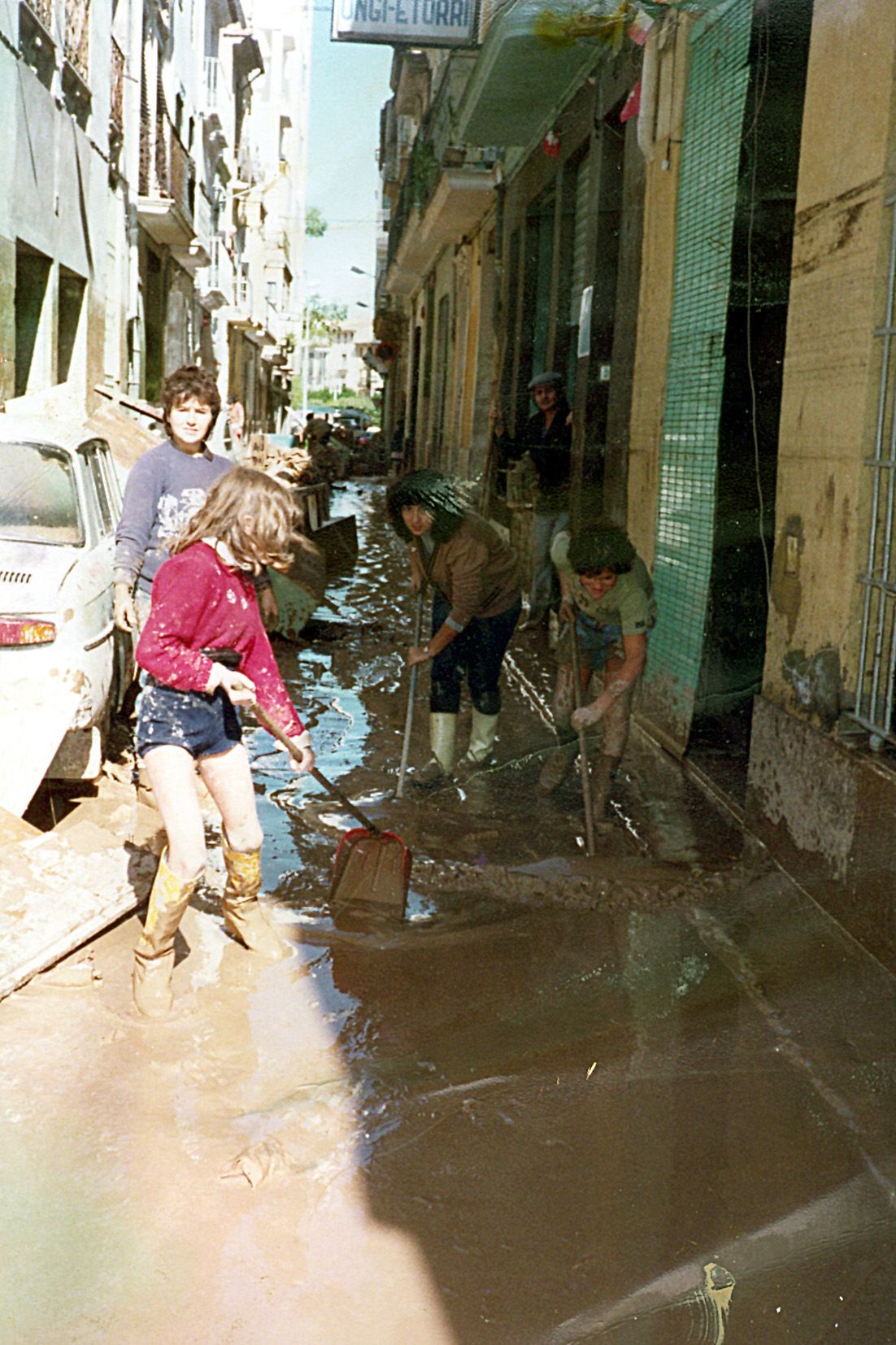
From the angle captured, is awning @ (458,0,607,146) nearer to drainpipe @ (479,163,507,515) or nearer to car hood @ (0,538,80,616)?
drainpipe @ (479,163,507,515)

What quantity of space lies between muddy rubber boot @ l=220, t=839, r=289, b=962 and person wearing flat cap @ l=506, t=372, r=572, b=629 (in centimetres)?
619

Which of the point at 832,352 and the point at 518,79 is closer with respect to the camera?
the point at 832,352

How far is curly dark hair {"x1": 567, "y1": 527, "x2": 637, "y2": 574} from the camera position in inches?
224

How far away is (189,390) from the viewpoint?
5.72m

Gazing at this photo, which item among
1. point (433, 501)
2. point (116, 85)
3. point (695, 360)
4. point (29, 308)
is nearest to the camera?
point (433, 501)

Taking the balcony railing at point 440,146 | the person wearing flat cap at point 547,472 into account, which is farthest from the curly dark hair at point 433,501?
the balcony railing at point 440,146

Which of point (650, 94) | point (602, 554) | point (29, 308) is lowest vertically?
point (602, 554)

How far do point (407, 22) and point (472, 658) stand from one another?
6.44 metres

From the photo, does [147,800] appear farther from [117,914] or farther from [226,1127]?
[226,1127]

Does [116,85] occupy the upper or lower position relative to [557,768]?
upper

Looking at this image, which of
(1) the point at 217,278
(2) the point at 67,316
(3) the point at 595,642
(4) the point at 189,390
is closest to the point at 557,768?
(3) the point at 595,642

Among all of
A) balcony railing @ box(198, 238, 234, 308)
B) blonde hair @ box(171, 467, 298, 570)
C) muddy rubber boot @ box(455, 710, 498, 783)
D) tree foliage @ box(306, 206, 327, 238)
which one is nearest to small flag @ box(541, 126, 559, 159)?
muddy rubber boot @ box(455, 710, 498, 783)

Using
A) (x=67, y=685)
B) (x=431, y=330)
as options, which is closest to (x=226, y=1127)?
(x=67, y=685)

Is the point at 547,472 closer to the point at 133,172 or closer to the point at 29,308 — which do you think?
the point at 29,308
